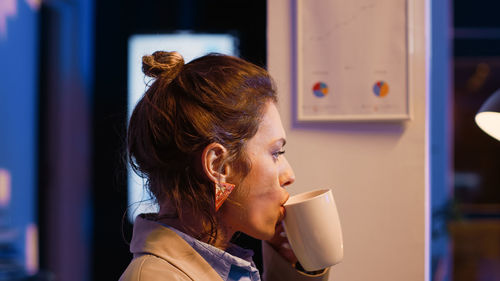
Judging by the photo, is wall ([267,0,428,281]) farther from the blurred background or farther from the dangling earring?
the blurred background

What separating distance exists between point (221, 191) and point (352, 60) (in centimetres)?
57

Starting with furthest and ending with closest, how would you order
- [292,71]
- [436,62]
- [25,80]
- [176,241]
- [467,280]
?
[436,62]
[467,280]
[25,80]
[292,71]
[176,241]

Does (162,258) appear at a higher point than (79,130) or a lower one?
lower

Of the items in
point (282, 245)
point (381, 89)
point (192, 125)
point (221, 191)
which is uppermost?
point (381, 89)

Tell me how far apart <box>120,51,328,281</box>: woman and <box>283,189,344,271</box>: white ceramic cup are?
4 cm

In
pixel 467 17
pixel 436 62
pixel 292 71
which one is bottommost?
pixel 292 71

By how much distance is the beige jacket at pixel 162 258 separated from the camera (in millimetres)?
941

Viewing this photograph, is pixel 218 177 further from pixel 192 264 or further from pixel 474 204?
pixel 474 204

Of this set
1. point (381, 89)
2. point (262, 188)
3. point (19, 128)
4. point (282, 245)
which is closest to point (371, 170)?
point (381, 89)

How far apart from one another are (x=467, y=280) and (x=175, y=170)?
196 inches

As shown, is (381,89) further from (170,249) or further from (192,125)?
(170,249)

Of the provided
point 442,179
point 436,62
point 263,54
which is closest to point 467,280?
point 442,179

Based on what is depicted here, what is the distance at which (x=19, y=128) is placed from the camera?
3574 millimetres

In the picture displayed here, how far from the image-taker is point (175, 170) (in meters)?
1.03
